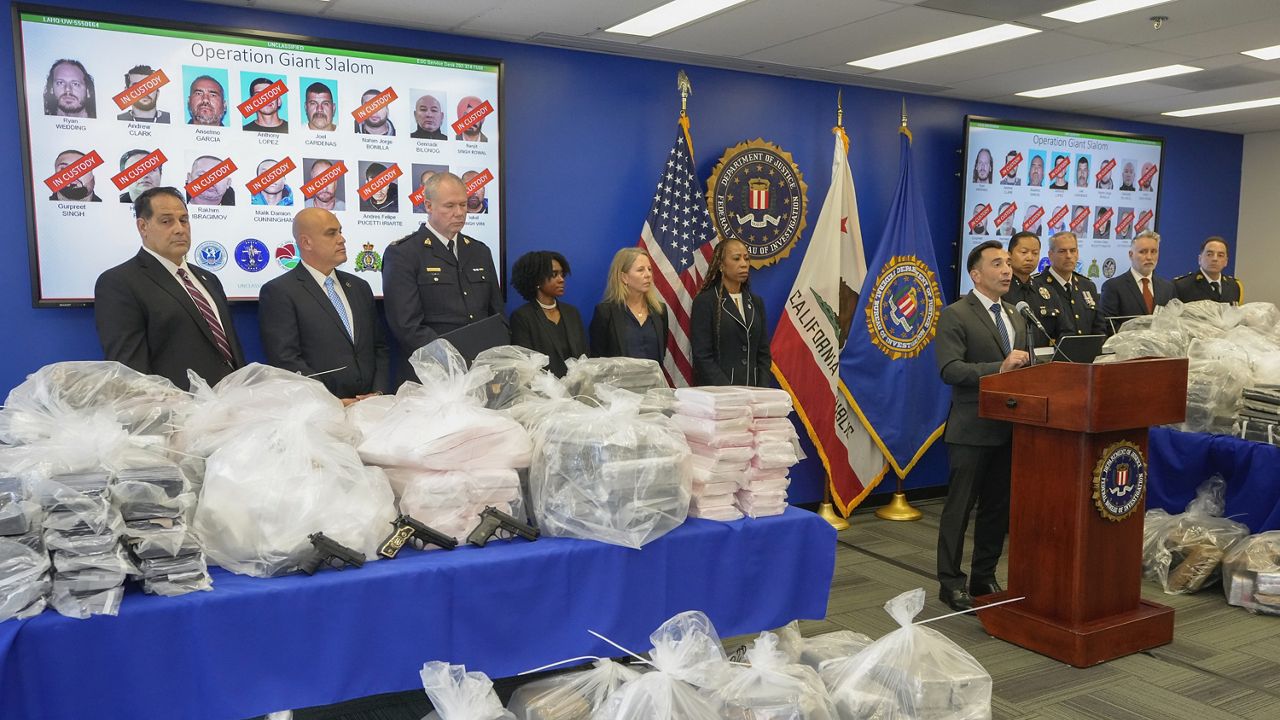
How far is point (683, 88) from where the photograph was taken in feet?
17.2

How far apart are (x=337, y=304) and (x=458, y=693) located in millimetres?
2066

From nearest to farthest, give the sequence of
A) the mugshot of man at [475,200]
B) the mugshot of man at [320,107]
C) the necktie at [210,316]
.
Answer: the necktie at [210,316] < the mugshot of man at [320,107] < the mugshot of man at [475,200]

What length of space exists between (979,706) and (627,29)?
3492 mm

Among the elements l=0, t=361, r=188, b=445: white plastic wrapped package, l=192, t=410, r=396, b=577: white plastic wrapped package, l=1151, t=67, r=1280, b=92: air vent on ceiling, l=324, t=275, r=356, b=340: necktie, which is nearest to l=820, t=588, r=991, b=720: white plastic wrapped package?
l=192, t=410, r=396, b=577: white plastic wrapped package

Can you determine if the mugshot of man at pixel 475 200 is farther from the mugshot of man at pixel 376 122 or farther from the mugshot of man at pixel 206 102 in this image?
the mugshot of man at pixel 206 102

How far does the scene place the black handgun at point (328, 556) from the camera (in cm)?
194

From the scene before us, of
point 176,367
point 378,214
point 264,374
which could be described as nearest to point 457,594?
point 264,374

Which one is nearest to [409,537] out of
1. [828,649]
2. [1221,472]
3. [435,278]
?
[828,649]

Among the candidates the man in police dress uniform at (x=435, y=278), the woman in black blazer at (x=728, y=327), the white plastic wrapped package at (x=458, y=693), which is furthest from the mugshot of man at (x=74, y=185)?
the white plastic wrapped package at (x=458, y=693)

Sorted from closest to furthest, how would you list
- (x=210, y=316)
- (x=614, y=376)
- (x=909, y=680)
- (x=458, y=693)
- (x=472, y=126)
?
(x=458, y=693)
(x=909, y=680)
(x=614, y=376)
(x=210, y=316)
(x=472, y=126)

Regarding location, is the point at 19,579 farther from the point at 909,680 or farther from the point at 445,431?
the point at 909,680

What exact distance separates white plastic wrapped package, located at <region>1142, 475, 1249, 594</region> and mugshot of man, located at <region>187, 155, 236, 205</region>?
4458mm

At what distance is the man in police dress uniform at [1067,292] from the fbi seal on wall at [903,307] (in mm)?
651

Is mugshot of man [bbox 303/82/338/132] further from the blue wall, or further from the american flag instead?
the american flag
